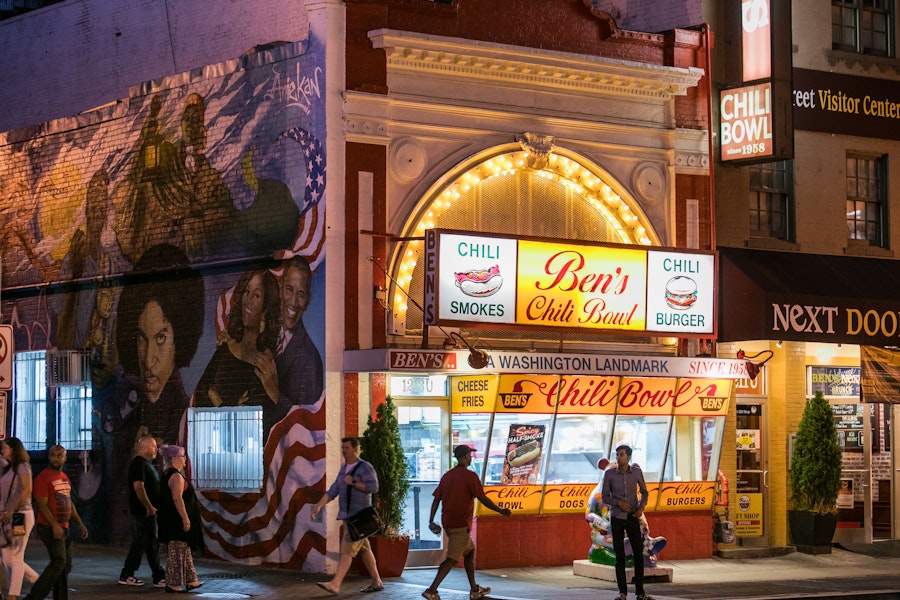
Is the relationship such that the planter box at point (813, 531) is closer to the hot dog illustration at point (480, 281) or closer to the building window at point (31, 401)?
the hot dog illustration at point (480, 281)

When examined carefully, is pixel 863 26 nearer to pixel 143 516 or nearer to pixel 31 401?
pixel 143 516

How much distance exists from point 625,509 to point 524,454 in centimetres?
364

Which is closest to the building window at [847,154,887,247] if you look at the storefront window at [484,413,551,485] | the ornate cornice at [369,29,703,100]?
the ornate cornice at [369,29,703,100]

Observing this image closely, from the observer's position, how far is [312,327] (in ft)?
65.0

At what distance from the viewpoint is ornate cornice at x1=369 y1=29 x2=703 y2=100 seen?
66.7 ft

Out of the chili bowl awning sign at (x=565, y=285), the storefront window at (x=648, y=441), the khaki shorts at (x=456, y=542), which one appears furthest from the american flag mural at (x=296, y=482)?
the storefront window at (x=648, y=441)

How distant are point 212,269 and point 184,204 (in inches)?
48.7

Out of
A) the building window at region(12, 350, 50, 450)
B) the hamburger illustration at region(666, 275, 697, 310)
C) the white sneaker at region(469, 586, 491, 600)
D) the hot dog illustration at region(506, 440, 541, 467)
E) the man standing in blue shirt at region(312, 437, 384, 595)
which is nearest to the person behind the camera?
the white sneaker at region(469, 586, 491, 600)

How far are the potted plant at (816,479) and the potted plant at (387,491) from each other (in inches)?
290

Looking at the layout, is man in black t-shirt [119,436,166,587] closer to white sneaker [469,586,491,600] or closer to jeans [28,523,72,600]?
jeans [28,523,72,600]

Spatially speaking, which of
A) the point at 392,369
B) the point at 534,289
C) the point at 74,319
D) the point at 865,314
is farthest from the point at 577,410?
the point at 74,319

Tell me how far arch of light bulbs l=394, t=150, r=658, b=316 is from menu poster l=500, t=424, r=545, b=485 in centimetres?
247

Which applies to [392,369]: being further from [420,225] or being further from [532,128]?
[532,128]

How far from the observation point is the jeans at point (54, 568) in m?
14.8
